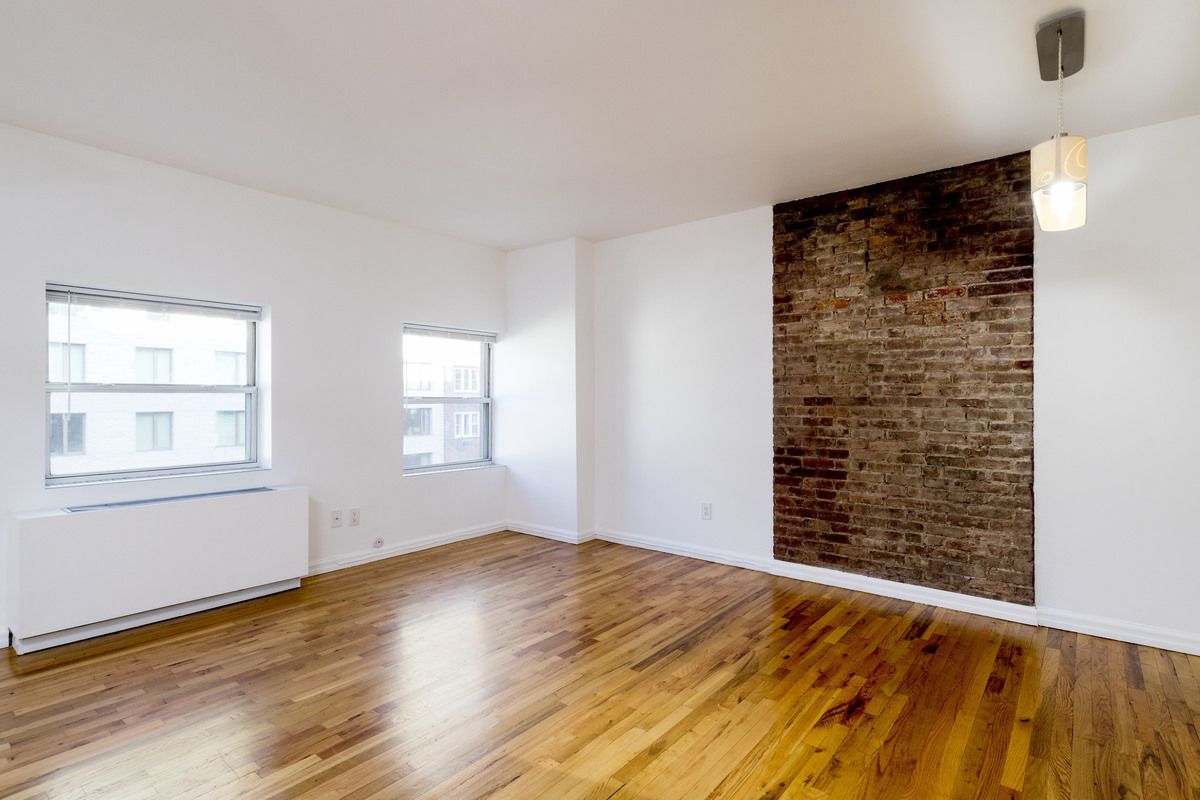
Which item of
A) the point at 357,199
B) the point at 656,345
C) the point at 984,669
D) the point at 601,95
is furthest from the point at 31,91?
the point at 984,669

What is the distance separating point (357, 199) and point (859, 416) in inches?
150

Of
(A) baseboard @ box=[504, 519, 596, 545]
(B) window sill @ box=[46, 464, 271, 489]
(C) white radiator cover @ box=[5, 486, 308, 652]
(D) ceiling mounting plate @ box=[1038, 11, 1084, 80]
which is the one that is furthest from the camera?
(A) baseboard @ box=[504, 519, 596, 545]

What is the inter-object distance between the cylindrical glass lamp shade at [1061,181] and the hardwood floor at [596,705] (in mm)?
2006

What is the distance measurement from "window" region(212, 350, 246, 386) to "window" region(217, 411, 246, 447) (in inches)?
8.3

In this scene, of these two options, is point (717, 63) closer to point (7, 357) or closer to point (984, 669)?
point (984, 669)

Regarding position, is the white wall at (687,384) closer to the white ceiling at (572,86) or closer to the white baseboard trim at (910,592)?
the white baseboard trim at (910,592)

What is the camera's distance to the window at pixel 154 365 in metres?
3.69

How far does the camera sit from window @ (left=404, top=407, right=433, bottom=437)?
202 inches

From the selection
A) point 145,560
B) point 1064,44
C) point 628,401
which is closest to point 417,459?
point 628,401

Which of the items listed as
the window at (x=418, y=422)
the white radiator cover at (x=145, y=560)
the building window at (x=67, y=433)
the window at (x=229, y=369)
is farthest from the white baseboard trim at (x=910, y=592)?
the building window at (x=67, y=433)

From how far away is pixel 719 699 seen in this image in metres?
2.58

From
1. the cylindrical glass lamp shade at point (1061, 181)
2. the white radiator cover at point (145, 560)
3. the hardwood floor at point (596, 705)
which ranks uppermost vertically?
the cylindrical glass lamp shade at point (1061, 181)

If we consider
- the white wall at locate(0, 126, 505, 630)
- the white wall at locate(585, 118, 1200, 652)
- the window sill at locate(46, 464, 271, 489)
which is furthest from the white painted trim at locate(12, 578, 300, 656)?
the white wall at locate(585, 118, 1200, 652)

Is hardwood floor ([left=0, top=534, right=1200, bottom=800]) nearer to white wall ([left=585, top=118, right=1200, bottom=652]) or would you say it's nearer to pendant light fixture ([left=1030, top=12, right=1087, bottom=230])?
white wall ([left=585, top=118, right=1200, bottom=652])
